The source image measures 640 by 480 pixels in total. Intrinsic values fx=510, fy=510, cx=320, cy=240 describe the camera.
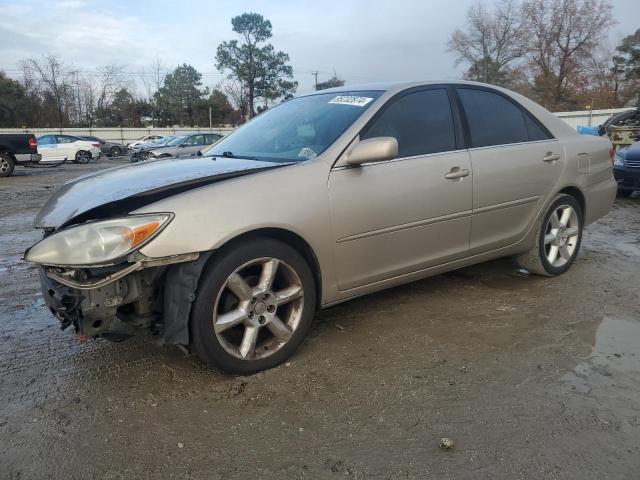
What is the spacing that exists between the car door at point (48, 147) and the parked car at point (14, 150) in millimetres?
7647

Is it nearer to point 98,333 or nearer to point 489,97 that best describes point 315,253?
point 98,333

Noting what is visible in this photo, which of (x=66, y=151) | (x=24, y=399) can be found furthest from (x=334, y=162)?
(x=66, y=151)

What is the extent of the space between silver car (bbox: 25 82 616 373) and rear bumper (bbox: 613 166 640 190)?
624cm

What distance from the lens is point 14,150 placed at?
16344mm

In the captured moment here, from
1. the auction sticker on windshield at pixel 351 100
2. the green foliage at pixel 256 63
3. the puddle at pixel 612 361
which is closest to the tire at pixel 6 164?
the auction sticker on windshield at pixel 351 100

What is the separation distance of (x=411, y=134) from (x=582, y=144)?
6.71ft

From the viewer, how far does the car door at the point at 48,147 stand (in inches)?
934

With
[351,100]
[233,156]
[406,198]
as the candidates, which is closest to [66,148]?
[233,156]

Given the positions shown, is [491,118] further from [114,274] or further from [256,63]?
[256,63]

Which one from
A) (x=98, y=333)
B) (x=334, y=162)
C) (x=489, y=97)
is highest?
(x=489, y=97)

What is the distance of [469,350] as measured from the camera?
10.2ft

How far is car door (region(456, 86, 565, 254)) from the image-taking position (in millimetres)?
3764

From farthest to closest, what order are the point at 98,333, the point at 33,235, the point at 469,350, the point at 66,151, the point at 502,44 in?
the point at 502,44
the point at 66,151
the point at 33,235
the point at 469,350
the point at 98,333

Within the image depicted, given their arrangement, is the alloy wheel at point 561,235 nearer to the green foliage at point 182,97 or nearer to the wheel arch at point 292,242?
the wheel arch at point 292,242
